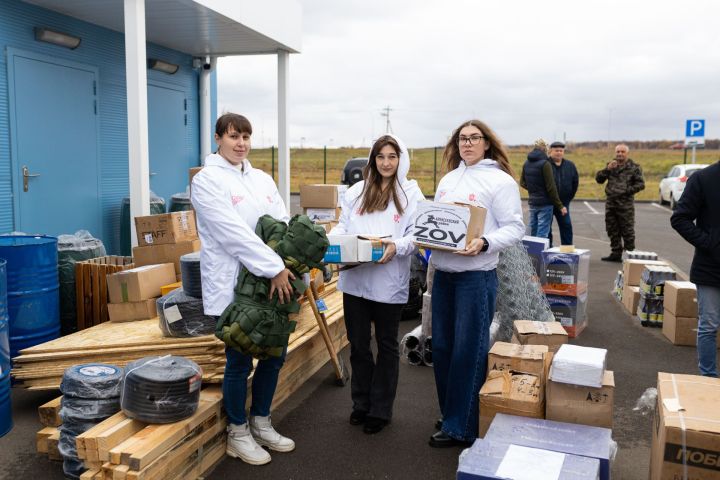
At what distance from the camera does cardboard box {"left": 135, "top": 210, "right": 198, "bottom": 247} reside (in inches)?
228

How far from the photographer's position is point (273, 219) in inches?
146

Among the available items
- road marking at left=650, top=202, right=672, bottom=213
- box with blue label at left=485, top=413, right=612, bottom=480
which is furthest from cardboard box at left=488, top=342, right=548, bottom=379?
road marking at left=650, top=202, right=672, bottom=213

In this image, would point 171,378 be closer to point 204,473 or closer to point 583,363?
point 204,473

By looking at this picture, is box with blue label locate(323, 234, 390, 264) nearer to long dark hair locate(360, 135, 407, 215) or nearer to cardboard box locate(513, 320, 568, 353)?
long dark hair locate(360, 135, 407, 215)

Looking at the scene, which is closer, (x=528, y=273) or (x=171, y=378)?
(x=171, y=378)

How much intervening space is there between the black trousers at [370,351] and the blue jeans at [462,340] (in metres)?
0.28

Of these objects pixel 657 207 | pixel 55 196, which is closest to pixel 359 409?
pixel 55 196

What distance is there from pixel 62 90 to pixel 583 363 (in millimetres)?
6481

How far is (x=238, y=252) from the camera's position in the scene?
3.48 m

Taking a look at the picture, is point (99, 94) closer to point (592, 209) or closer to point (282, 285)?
point (282, 285)

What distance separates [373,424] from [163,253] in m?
2.58

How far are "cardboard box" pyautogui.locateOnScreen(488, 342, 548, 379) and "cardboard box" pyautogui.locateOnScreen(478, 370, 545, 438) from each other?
3 cm

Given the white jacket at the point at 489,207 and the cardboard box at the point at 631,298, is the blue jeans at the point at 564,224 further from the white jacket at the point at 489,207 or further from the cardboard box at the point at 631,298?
the white jacket at the point at 489,207

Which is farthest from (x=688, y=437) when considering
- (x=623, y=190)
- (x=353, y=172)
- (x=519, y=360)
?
(x=353, y=172)
